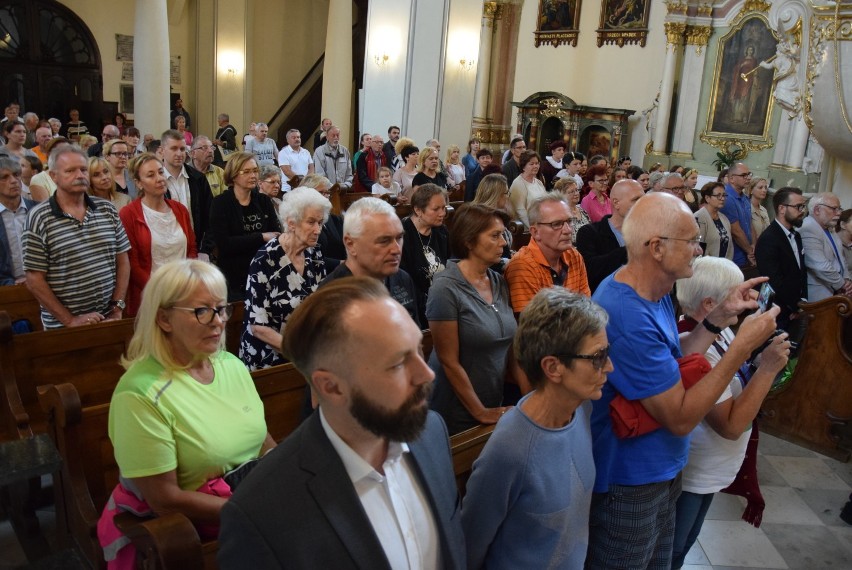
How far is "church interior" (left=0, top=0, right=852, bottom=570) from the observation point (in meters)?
9.46

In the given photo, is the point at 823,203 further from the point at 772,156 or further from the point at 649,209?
the point at 772,156

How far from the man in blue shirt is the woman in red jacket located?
5114 mm

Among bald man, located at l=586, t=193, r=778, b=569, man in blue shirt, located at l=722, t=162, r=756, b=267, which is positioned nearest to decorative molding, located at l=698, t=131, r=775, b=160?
man in blue shirt, located at l=722, t=162, r=756, b=267

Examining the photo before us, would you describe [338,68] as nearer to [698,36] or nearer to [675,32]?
[675,32]

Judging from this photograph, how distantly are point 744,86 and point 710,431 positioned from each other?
13.6 m

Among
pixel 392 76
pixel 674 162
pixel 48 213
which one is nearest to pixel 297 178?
pixel 392 76

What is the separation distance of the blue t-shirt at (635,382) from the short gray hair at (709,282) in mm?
358

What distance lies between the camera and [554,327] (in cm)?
178

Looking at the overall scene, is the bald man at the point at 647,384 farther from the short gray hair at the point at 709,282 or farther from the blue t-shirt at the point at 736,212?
the blue t-shirt at the point at 736,212

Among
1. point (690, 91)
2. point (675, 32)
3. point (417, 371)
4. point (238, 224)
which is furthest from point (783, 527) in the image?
→ point (675, 32)

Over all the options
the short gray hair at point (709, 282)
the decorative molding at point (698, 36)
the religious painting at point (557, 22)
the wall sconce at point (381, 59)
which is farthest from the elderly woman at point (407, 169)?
the religious painting at point (557, 22)

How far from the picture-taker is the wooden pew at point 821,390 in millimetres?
4461

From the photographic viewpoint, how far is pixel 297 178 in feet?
25.7

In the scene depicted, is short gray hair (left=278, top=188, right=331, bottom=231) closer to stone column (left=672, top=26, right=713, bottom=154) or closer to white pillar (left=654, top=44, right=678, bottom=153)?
white pillar (left=654, top=44, right=678, bottom=153)
